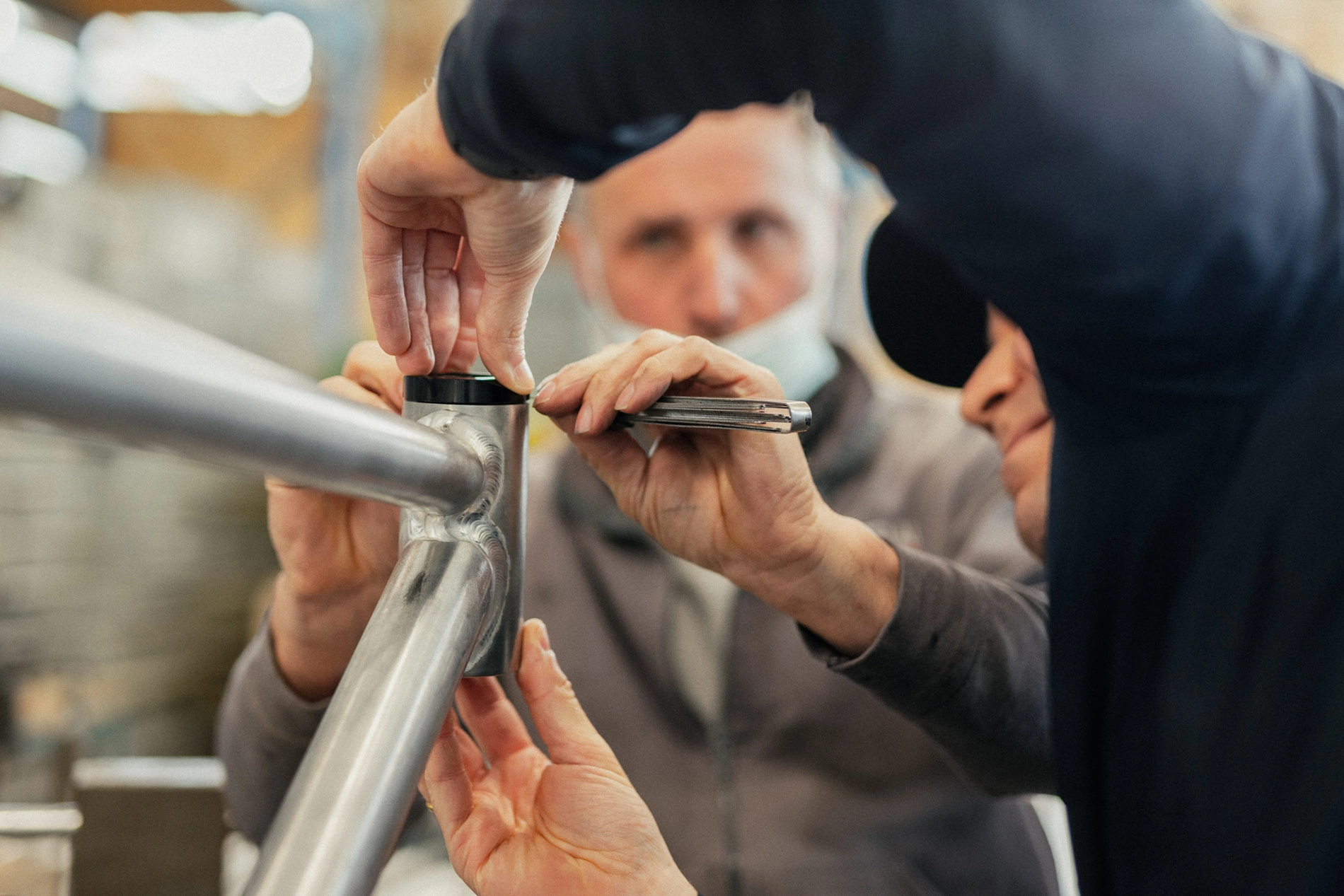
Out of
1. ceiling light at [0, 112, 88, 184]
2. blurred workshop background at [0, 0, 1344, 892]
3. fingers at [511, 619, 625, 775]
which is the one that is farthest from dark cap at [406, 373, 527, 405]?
ceiling light at [0, 112, 88, 184]

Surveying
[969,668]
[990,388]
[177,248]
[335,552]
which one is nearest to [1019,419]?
[990,388]

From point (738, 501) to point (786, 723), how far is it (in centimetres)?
28

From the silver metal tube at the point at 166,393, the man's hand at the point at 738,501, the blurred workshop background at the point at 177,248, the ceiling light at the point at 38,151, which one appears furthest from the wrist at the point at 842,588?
the ceiling light at the point at 38,151

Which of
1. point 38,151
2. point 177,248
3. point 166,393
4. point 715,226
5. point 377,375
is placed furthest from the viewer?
point 177,248

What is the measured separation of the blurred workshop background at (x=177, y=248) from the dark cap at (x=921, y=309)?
57 cm

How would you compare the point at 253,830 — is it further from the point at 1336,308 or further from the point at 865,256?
the point at 1336,308

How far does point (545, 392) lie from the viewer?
37cm

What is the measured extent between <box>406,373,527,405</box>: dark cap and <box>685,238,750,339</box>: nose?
41cm

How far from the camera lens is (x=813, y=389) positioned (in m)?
0.72

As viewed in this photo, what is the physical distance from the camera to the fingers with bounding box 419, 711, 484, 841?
0.39m

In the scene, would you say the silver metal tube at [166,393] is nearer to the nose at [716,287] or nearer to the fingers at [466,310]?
the fingers at [466,310]

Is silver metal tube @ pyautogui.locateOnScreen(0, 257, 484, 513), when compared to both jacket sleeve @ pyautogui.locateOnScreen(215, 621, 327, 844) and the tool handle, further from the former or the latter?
jacket sleeve @ pyautogui.locateOnScreen(215, 621, 327, 844)

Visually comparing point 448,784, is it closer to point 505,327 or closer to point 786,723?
point 505,327

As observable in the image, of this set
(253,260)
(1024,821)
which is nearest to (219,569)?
(253,260)
